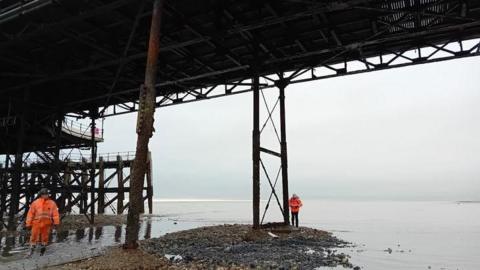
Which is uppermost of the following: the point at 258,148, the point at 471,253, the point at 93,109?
the point at 93,109

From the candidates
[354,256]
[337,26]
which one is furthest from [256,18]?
[354,256]

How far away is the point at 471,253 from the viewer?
656 inches

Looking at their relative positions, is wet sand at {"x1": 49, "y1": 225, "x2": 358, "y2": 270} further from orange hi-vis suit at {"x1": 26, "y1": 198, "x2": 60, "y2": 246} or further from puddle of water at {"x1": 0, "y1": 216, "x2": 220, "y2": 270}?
orange hi-vis suit at {"x1": 26, "y1": 198, "x2": 60, "y2": 246}

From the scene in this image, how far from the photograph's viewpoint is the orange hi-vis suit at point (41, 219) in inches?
450

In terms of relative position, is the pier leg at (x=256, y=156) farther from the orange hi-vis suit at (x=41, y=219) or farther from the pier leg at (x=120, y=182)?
the pier leg at (x=120, y=182)

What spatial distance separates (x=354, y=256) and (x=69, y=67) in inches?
550

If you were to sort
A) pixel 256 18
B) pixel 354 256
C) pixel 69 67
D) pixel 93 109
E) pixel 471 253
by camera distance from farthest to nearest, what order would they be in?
pixel 93 109 < pixel 69 67 < pixel 471 253 < pixel 256 18 < pixel 354 256

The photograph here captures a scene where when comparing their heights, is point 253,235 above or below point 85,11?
below

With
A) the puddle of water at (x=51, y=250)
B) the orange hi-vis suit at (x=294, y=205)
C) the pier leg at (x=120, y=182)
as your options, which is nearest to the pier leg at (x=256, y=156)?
the puddle of water at (x=51, y=250)

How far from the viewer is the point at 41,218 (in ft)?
37.6

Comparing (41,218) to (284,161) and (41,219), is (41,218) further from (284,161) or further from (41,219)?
(284,161)

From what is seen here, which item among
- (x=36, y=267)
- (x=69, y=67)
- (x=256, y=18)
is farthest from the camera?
(x=69, y=67)

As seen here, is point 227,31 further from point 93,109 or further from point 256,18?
point 93,109

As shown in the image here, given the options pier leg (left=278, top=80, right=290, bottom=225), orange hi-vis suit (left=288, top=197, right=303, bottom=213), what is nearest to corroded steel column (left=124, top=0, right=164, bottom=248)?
pier leg (left=278, top=80, right=290, bottom=225)
